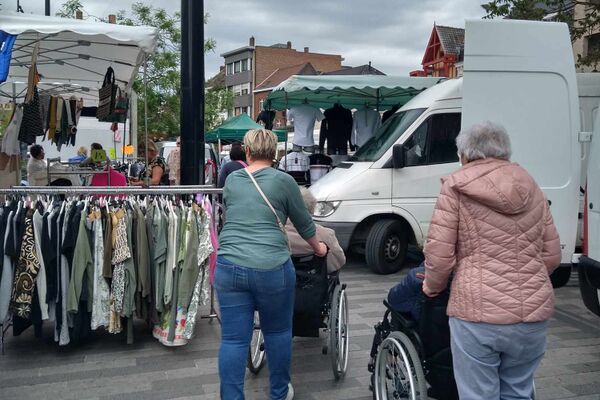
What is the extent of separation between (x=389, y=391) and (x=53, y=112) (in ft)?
Answer: 27.0

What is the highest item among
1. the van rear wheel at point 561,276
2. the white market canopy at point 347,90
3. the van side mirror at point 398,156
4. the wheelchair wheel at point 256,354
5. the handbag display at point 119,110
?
the white market canopy at point 347,90

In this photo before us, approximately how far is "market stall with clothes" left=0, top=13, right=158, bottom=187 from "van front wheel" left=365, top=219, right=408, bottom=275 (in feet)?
12.8

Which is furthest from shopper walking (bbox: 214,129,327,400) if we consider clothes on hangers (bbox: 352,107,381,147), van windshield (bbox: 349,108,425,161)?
clothes on hangers (bbox: 352,107,381,147)

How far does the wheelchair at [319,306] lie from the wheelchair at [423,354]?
0.73m

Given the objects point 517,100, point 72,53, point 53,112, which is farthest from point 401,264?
point 53,112

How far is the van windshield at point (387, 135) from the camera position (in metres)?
8.16

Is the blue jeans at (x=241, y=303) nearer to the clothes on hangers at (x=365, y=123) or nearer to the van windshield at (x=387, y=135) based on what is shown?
the van windshield at (x=387, y=135)

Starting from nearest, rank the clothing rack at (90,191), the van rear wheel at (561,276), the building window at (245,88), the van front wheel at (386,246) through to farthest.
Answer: the clothing rack at (90,191)
the van rear wheel at (561,276)
the van front wheel at (386,246)
the building window at (245,88)

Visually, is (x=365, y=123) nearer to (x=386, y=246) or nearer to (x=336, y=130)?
(x=336, y=130)

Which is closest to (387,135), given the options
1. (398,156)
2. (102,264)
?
(398,156)

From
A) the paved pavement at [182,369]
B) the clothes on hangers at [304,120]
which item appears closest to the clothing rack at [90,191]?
the paved pavement at [182,369]

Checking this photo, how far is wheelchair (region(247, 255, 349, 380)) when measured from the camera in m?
4.07

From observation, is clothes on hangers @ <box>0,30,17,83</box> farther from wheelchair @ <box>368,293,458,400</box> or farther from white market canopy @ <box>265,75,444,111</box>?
white market canopy @ <box>265,75,444,111</box>

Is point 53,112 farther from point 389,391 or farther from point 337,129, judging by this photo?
point 389,391
